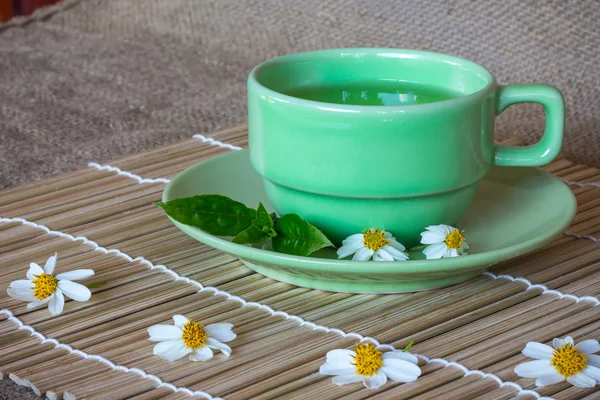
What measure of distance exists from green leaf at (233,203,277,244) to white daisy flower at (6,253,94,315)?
108 millimetres

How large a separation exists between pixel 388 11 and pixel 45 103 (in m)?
0.50

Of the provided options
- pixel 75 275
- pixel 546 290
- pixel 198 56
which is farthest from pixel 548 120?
pixel 198 56

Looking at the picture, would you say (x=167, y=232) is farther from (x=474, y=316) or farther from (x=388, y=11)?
(x=388, y=11)

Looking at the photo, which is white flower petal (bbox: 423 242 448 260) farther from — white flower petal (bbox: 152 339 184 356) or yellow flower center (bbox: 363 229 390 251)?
white flower petal (bbox: 152 339 184 356)

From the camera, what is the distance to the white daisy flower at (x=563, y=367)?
0.47 m

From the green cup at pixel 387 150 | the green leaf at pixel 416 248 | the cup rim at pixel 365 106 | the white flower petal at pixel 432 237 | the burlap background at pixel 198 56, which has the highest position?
the cup rim at pixel 365 106

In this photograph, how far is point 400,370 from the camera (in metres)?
0.48

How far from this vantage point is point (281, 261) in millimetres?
522

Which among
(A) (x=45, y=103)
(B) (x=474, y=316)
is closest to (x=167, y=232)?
(B) (x=474, y=316)

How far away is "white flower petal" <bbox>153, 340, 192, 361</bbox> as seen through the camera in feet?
1.64

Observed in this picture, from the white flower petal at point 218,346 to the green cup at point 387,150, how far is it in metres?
0.12

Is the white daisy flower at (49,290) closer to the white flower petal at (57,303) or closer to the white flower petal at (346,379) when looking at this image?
the white flower petal at (57,303)

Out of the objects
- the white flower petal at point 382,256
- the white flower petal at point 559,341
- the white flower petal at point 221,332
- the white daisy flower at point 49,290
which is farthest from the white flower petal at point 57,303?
the white flower petal at point 559,341

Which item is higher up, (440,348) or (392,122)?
(392,122)
